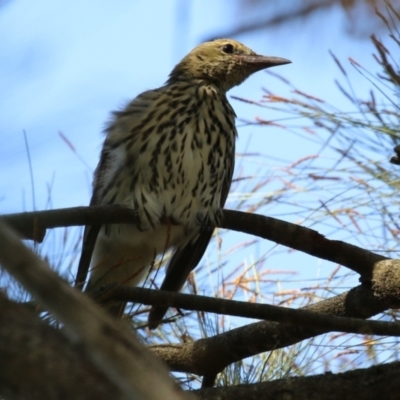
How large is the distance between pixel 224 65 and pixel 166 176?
0.94 m

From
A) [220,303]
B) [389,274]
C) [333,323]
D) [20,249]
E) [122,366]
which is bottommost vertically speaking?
[122,366]

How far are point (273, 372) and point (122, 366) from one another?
226 cm

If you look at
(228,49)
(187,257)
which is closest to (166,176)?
(187,257)

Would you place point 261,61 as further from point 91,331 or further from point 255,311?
point 91,331

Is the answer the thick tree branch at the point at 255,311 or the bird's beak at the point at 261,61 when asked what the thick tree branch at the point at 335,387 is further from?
the bird's beak at the point at 261,61

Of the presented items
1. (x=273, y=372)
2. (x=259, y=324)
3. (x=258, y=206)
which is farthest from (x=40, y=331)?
(x=258, y=206)

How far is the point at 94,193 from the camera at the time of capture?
3.75 m

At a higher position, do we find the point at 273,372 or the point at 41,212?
the point at 41,212

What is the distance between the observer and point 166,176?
350 centimetres

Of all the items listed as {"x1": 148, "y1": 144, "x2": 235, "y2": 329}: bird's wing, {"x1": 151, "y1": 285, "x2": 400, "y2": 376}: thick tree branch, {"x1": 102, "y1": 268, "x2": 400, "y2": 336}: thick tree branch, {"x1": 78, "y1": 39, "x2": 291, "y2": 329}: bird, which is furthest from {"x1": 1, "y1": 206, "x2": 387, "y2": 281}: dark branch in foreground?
{"x1": 148, "y1": 144, "x2": 235, "y2": 329}: bird's wing

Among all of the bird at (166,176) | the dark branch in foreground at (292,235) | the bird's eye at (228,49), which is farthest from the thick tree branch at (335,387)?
the bird's eye at (228,49)

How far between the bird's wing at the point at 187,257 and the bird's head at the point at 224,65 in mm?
585

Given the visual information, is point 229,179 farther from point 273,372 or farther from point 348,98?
point 273,372

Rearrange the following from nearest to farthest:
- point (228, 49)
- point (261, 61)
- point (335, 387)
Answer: point (335, 387)
point (261, 61)
point (228, 49)
